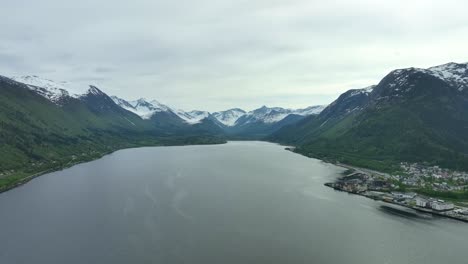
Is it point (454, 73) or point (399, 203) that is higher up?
point (454, 73)

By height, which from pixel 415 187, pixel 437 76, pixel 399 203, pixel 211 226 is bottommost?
pixel 211 226

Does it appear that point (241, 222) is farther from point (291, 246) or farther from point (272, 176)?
point (272, 176)

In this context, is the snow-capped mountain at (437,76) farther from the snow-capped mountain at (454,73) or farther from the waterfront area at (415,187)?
the waterfront area at (415,187)

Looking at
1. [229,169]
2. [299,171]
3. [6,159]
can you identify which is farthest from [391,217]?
[6,159]

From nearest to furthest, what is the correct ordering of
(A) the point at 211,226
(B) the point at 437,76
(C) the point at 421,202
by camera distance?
(A) the point at 211,226 → (C) the point at 421,202 → (B) the point at 437,76

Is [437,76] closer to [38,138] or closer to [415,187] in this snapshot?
[415,187]

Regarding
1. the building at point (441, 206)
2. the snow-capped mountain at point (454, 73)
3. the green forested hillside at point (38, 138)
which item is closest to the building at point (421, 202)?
the building at point (441, 206)

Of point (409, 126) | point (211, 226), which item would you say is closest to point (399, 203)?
point (211, 226)
